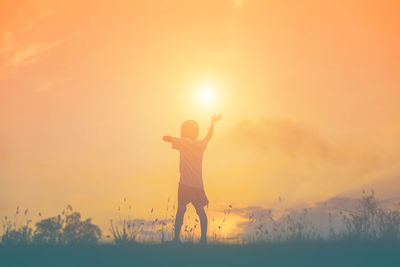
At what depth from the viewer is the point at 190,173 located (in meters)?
10.7

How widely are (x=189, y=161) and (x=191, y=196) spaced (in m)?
0.78

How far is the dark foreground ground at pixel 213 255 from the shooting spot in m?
8.56

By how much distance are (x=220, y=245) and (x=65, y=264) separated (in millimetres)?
3439

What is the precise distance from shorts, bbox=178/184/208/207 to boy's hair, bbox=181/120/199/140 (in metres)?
1.14

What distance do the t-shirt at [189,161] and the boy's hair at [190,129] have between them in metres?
0.15

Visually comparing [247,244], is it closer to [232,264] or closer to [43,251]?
[232,264]

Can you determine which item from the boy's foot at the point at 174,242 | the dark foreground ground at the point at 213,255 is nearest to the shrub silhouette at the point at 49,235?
the dark foreground ground at the point at 213,255

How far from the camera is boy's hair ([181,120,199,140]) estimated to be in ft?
35.7

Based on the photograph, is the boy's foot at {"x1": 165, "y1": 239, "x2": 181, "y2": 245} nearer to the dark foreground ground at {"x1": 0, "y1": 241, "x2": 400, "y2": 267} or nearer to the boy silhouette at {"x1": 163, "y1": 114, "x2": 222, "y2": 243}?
the boy silhouette at {"x1": 163, "y1": 114, "x2": 222, "y2": 243}

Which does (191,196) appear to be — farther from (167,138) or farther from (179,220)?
(167,138)

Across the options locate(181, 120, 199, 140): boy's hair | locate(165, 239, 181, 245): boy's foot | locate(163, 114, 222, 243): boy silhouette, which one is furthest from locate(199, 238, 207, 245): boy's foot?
locate(181, 120, 199, 140): boy's hair

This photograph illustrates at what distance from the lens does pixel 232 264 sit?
27.2 ft

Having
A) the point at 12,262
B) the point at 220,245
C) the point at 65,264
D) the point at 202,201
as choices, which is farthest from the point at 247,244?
the point at 12,262

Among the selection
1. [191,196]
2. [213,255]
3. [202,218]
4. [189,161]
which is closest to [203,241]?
[202,218]
